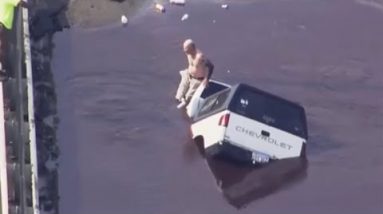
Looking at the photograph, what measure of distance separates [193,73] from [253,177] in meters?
2.44

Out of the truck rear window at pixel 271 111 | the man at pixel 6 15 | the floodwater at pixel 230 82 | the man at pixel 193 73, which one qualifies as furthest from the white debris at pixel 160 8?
the truck rear window at pixel 271 111

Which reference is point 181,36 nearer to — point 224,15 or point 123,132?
point 224,15

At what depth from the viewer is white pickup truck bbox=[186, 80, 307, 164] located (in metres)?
23.2

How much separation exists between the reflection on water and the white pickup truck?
0.16 meters

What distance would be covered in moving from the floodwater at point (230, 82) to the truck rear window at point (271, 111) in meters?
0.67

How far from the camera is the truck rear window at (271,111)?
23.4 m

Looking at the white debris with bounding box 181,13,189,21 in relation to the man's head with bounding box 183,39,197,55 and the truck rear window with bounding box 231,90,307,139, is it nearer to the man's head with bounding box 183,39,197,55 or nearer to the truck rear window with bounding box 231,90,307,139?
the man's head with bounding box 183,39,197,55

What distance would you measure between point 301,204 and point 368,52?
18.3 feet

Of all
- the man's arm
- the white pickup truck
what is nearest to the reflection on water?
the white pickup truck

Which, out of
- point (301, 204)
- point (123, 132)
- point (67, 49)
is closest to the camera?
point (301, 204)

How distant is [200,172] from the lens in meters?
23.5

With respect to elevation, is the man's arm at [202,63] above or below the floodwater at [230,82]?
above

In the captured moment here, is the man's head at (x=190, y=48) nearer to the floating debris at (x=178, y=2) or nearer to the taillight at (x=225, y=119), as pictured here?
the taillight at (x=225, y=119)

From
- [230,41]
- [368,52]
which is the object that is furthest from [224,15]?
[368,52]
